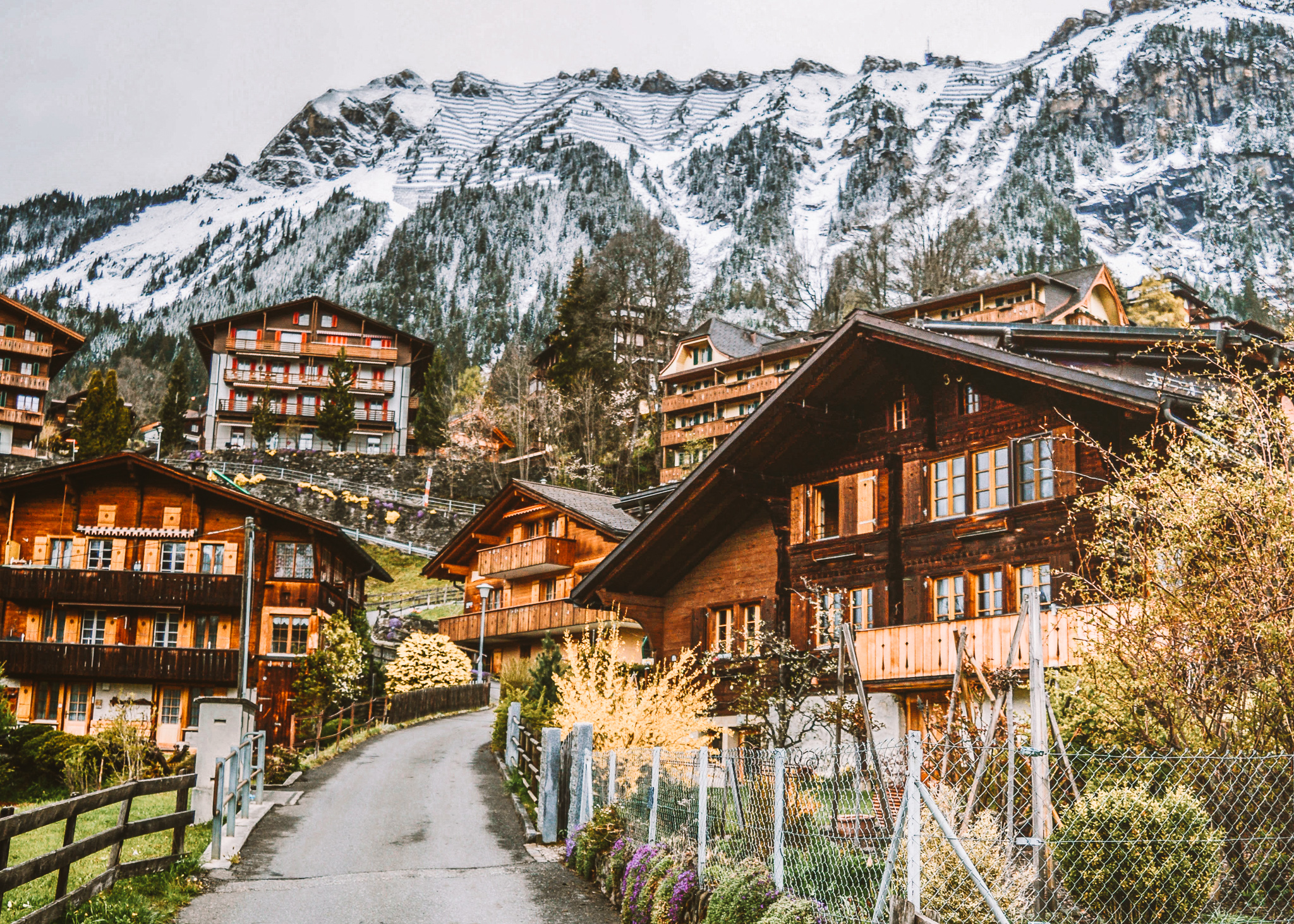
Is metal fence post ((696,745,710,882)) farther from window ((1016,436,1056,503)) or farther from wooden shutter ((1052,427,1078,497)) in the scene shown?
window ((1016,436,1056,503))

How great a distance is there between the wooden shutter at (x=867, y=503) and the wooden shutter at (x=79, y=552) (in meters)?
29.9

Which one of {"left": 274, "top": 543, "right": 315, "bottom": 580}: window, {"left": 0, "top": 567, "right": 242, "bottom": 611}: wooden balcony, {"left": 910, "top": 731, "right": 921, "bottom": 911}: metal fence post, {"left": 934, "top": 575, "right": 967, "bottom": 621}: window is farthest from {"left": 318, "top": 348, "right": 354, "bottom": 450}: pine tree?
{"left": 910, "top": 731, "right": 921, "bottom": 911}: metal fence post

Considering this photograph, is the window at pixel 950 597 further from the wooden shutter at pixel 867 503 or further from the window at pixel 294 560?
the window at pixel 294 560

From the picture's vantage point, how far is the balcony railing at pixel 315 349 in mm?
89812

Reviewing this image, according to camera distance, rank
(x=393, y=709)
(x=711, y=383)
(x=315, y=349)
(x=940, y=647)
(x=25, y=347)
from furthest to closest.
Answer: (x=315, y=349) → (x=25, y=347) → (x=711, y=383) → (x=393, y=709) → (x=940, y=647)

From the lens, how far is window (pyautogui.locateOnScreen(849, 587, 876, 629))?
2553 cm

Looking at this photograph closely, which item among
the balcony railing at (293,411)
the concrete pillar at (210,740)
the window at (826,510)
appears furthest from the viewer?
the balcony railing at (293,411)

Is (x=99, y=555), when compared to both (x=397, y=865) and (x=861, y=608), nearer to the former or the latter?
(x=861, y=608)

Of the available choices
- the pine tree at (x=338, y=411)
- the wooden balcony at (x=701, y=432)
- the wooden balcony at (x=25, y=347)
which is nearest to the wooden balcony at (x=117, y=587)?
the wooden balcony at (x=701, y=432)

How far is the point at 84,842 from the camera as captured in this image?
36.7 feet

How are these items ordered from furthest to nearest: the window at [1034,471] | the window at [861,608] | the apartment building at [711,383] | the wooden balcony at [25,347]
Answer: the wooden balcony at [25,347]
the apartment building at [711,383]
the window at [861,608]
the window at [1034,471]

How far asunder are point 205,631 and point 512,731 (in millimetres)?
20408

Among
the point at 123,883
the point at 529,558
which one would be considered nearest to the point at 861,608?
the point at 123,883

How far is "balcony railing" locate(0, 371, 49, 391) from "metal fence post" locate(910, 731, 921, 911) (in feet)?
303
